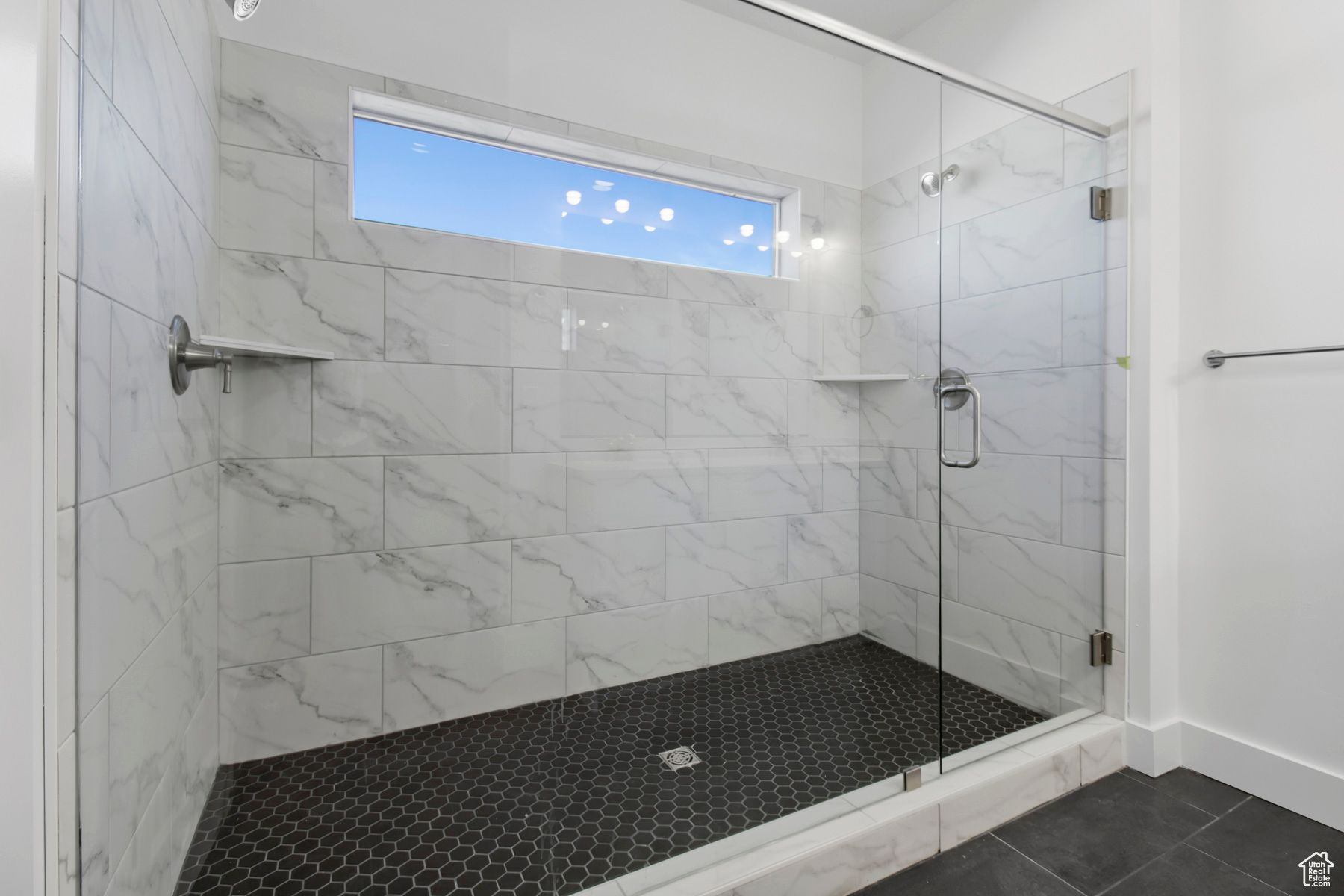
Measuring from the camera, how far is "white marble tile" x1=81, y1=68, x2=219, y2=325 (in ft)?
2.87

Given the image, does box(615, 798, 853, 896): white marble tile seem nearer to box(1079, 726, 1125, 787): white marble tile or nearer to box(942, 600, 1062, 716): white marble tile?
box(942, 600, 1062, 716): white marble tile

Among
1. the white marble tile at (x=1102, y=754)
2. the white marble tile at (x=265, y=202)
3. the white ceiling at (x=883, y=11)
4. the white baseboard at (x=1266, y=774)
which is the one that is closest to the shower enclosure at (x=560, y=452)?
the white marble tile at (x=265, y=202)

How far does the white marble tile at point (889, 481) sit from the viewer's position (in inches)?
69.7

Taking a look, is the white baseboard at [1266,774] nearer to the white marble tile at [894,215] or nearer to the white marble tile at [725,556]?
the white marble tile at [725,556]

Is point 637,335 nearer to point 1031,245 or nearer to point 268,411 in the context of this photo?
point 268,411

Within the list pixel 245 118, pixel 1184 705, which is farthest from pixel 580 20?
pixel 1184 705

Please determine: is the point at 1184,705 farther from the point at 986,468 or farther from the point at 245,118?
the point at 245,118

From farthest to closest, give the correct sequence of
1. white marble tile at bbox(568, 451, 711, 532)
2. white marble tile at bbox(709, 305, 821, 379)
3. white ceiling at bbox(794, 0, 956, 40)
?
white ceiling at bbox(794, 0, 956, 40) < white marble tile at bbox(709, 305, 821, 379) < white marble tile at bbox(568, 451, 711, 532)

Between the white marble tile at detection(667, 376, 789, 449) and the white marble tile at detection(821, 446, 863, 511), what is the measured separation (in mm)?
157

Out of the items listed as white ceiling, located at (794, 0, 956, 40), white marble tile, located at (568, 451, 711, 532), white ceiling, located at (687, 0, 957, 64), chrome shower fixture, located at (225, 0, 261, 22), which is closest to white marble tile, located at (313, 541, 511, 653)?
white marble tile, located at (568, 451, 711, 532)

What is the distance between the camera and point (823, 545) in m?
1.78

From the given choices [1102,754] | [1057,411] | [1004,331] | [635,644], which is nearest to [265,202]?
[635,644]

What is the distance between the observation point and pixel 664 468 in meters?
1.55

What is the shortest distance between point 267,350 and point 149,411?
0.25m
